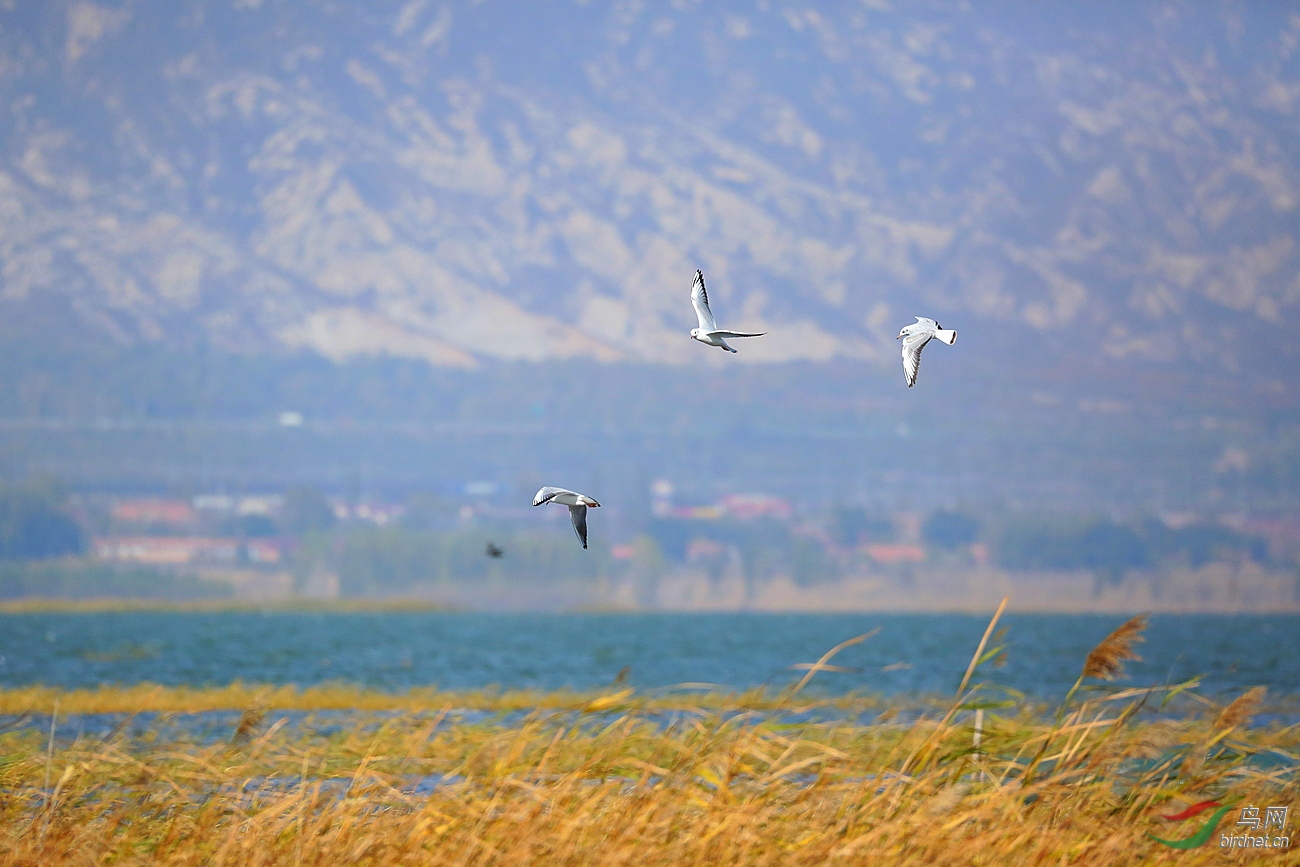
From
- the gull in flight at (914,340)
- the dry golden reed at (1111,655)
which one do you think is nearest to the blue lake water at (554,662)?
the dry golden reed at (1111,655)

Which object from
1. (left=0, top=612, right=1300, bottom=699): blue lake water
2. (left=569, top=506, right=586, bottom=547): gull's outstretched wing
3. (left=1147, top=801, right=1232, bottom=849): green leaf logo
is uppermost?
(left=569, top=506, right=586, bottom=547): gull's outstretched wing

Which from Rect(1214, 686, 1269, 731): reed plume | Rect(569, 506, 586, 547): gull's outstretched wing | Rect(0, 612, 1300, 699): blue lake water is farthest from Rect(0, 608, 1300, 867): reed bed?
Rect(0, 612, 1300, 699): blue lake water

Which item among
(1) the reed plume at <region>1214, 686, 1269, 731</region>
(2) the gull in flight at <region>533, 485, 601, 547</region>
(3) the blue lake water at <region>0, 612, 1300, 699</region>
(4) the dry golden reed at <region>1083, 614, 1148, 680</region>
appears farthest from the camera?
(3) the blue lake water at <region>0, 612, 1300, 699</region>

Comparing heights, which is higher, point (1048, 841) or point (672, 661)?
point (1048, 841)

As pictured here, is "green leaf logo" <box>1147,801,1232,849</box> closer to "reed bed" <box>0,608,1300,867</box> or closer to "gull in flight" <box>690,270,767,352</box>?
"reed bed" <box>0,608,1300,867</box>

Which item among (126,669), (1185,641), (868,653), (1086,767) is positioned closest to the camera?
(1086,767)

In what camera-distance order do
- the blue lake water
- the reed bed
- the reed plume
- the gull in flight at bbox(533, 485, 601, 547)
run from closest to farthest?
the gull in flight at bbox(533, 485, 601, 547) < the reed bed < the reed plume < the blue lake water

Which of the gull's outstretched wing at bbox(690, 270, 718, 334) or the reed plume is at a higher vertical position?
the gull's outstretched wing at bbox(690, 270, 718, 334)

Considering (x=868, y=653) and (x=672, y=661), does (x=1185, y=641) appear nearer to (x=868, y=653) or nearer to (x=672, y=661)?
(x=868, y=653)

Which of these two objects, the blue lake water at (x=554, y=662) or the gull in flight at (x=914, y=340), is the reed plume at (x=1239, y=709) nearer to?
the gull in flight at (x=914, y=340)

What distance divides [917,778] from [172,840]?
18.7 feet

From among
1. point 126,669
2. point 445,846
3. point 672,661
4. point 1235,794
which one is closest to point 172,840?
point 445,846

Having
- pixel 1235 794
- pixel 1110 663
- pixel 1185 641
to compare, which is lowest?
pixel 1185 641

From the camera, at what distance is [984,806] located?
9.38 metres
